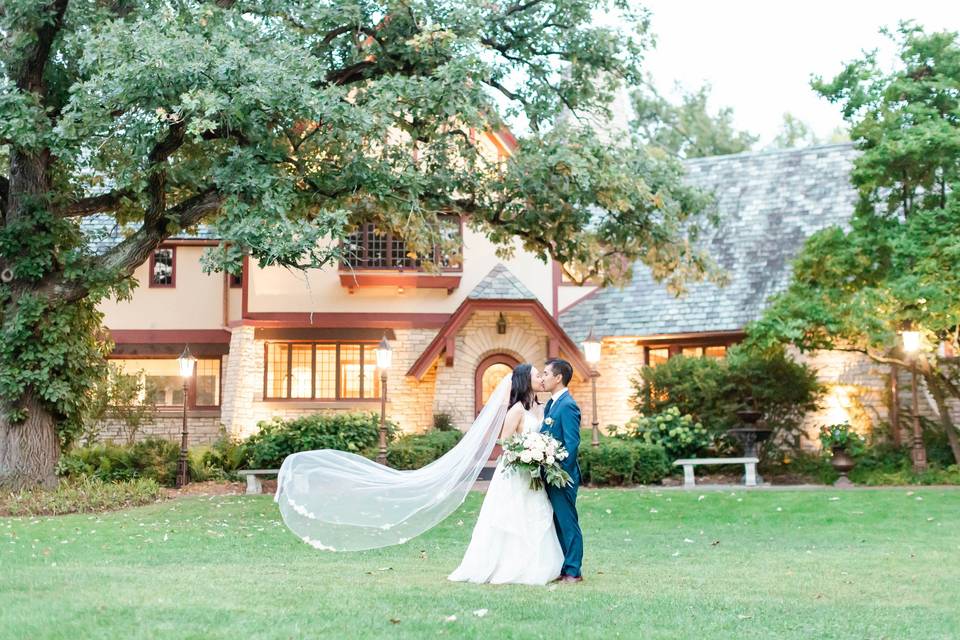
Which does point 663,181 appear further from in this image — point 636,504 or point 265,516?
point 265,516

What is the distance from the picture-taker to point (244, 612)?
7.54m

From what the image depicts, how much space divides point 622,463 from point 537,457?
40.6 feet

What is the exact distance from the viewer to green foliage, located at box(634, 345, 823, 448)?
23250 mm

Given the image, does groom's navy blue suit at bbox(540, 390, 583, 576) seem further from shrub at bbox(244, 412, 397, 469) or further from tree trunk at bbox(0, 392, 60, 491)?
shrub at bbox(244, 412, 397, 469)

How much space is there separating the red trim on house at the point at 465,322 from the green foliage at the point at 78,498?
7.48 m

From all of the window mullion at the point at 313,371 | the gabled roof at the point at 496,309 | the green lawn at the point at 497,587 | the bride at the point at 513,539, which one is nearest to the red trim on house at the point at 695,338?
the gabled roof at the point at 496,309

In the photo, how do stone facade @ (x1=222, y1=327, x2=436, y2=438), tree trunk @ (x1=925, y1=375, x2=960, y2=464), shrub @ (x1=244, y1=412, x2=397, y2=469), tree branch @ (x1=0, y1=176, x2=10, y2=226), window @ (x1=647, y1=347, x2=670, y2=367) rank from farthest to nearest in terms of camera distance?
1. window @ (x1=647, y1=347, x2=670, y2=367)
2. stone facade @ (x1=222, y1=327, x2=436, y2=438)
3. shrub @ (x1=244, y1=412, x2=397, y2=469)
4. tree trunk @ (x1=925, y1=375, x2=960, y2=464)
5. tree branch @ (x1=0, y1=176, x2=10, y2=226)

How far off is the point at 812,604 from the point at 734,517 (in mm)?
7946

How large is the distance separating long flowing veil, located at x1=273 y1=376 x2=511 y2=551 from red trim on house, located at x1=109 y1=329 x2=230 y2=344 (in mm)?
17679

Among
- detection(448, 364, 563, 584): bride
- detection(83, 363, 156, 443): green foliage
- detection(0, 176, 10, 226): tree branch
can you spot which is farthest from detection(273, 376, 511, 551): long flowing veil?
detection(83, 363, 156, 443): green foliage

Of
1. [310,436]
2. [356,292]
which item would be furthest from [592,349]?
[356,292]

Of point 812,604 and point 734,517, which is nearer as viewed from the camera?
point 812,604

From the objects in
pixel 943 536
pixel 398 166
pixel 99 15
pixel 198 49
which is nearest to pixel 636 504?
pixel 943 536

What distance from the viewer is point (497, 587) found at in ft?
29.2
